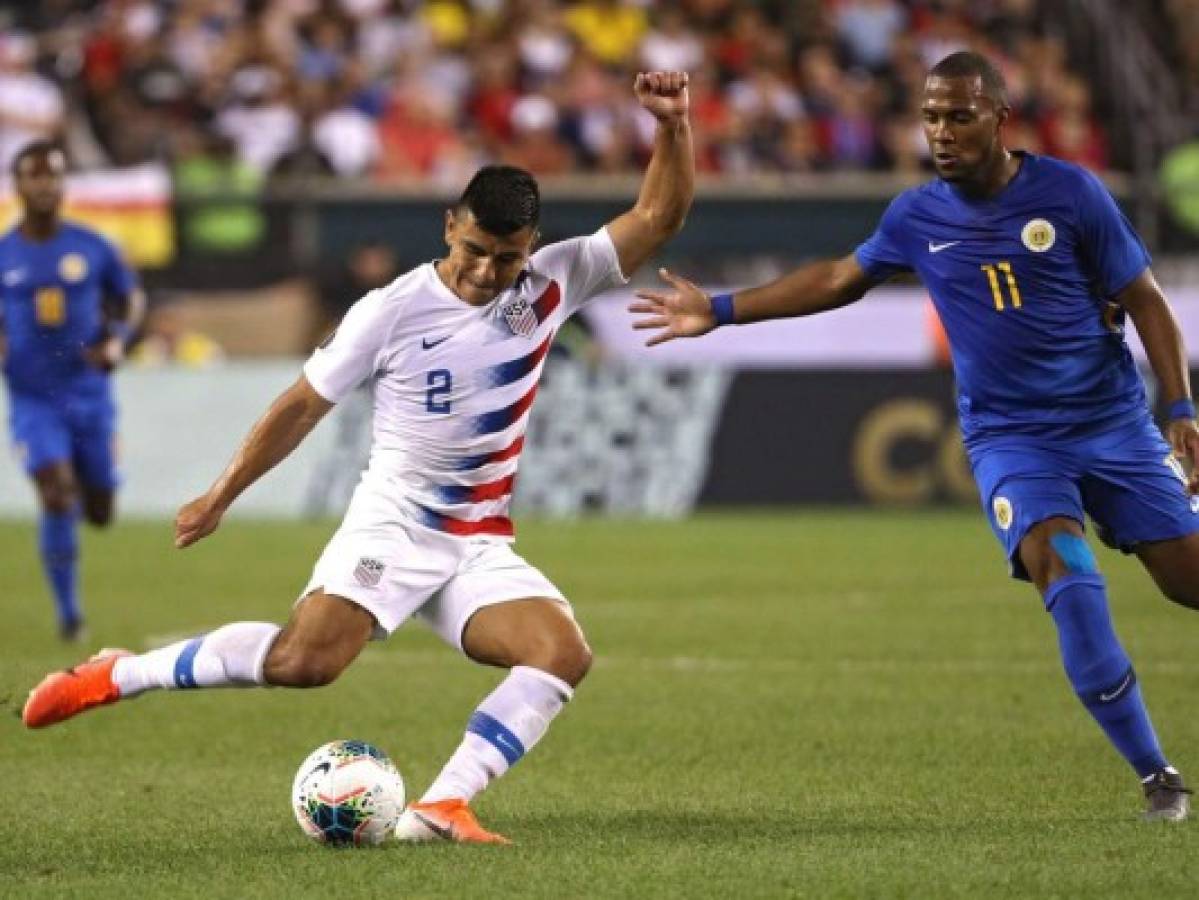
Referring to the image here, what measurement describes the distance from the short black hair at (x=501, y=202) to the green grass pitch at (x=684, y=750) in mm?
1789

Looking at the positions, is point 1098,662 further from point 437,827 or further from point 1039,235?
point 437,827

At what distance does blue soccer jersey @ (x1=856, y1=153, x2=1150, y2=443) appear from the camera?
7.42 metres

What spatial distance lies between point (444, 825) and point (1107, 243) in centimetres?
262

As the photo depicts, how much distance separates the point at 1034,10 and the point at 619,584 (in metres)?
12.7

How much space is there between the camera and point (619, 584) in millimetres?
15398

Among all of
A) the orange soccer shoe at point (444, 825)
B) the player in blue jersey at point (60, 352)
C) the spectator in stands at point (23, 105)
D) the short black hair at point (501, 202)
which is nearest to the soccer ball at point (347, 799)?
the orange soccer shoe at point (444, 825)

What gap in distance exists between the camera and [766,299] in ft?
25.7

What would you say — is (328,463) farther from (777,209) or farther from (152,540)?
(777,209)

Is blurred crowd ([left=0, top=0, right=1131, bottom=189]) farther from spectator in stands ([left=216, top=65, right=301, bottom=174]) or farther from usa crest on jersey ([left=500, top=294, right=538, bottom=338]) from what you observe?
usa crest on jersey ([left=500, top=294, right=538, bottom=338])

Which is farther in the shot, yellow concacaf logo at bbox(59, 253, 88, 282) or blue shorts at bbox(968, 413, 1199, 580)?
yellow concacaf logo at bbox(59, 253, 88, 282)

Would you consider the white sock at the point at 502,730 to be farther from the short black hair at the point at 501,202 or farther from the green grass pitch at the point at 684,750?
the short black hair at the point at 501,202

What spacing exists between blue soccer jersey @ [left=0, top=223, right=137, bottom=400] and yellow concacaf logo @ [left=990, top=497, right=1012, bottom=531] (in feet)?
23.4

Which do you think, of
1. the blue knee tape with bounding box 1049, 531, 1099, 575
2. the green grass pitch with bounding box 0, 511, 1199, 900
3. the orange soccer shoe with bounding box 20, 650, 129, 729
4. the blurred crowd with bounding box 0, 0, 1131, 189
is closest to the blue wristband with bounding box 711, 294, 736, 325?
the blue knee tape with bounding box 1049, 531, 1099, 575

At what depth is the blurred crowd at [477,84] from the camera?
22.1m
